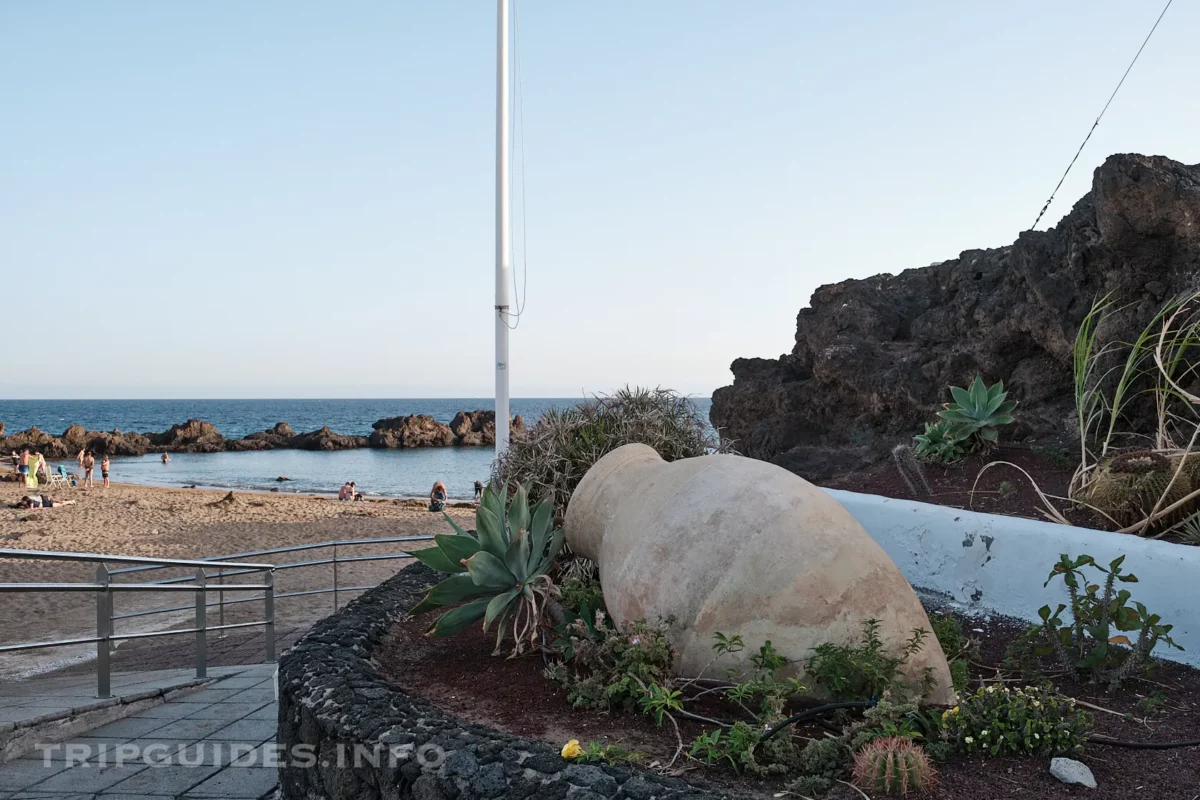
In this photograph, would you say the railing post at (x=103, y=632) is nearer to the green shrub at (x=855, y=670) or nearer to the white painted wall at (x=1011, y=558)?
the green shrub at (x=855, y=670)

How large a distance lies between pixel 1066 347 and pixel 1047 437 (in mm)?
801

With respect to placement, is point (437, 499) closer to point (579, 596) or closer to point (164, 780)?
point (164, 780)

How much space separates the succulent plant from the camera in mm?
6957

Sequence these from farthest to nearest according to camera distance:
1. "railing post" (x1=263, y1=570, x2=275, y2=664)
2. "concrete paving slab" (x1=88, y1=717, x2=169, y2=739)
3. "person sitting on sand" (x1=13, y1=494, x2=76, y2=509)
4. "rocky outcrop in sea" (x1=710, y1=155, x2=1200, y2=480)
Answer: "person sitting on sand" (x1=13, y1=494, x2=76, y2=509), "railing post" (x1=263, y1=570, x2=275, y2=664), "rocky outcrop in sea" (x1=710, y1=155, x2=1200, y2=480), "concrete paving slab" (x1=88, y1=717, x2=169, y2=739)

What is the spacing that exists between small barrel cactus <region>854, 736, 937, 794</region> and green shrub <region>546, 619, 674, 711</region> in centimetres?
81

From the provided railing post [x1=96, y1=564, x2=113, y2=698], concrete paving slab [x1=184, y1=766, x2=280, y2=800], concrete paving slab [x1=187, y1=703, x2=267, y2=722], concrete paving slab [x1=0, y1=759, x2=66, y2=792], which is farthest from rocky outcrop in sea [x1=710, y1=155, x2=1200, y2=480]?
concrete paving slab [x1=0, y1=759, x2=66, y2=792]

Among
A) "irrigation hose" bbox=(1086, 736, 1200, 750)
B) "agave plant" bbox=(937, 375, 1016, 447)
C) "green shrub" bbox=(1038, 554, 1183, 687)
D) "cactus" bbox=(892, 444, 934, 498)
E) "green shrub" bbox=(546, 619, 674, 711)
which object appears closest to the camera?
"irrigation hose" bbox=(1086, 736, 1200, 750)

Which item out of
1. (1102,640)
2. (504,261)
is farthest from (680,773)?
(504,261)

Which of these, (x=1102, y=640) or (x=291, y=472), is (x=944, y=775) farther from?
(x=291, y=472)

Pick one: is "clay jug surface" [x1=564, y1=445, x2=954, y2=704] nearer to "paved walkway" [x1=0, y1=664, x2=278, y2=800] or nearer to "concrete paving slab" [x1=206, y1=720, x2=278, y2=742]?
"paved walkway" [x1=0, y1=664, x2=278, y2=800]

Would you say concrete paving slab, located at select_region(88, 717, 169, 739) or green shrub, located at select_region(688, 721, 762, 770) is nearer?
green shrub, located at select_region(688, 721, 762, 770)

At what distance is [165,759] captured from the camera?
14.5ft

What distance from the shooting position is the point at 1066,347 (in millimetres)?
7258

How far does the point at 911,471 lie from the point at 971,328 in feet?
6.93
